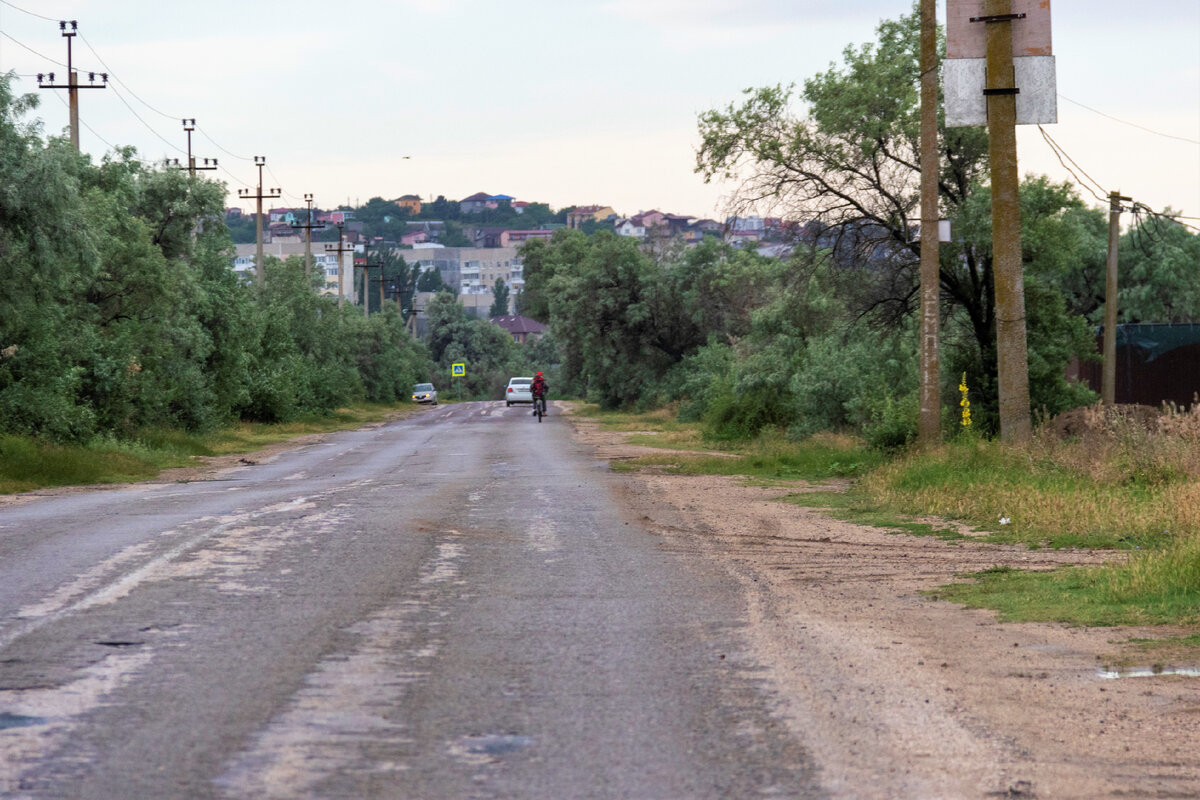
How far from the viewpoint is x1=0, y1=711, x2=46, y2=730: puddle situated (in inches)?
240

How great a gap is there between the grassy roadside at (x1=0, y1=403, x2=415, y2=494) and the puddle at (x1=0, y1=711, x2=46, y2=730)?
54.9 ft

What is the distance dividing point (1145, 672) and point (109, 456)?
24.1 metres

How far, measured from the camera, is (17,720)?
20.3 ft

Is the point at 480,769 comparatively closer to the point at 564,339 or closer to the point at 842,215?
the point at 842,215

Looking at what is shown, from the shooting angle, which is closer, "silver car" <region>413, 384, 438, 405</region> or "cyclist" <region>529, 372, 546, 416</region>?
"cyclist" <region>529, 372, 546, 416</region>

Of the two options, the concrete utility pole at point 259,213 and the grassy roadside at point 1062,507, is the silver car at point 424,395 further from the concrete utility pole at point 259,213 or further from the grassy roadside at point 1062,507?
the grassy roadside at point 1062,507

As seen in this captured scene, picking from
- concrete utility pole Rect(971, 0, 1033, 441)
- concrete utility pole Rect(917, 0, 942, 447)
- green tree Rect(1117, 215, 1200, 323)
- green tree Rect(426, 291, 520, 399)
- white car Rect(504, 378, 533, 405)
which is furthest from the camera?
green tree Rect(426, 291, 520, 399)

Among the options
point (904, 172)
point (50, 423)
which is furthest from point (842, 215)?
point (50, 423)

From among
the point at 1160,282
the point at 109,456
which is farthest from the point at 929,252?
the point at 1160,282

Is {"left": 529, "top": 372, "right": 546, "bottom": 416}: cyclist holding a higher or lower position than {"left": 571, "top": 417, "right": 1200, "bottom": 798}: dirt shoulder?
higher

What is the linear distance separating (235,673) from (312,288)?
65326 mm

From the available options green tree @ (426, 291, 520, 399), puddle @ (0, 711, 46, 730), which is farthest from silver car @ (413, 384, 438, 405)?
puddle @ (0, 711, 46, 730)

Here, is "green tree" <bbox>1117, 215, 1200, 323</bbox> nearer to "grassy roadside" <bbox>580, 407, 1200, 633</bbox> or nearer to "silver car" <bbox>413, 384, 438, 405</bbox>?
"grassy roadside" <bbox>580, 407, 1200, 633</bbox>

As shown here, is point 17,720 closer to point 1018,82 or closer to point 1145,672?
point 1145,672
